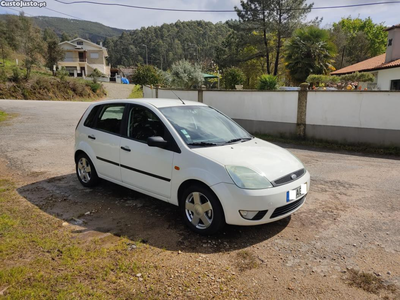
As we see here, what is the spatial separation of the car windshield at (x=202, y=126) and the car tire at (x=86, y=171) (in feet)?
5.96

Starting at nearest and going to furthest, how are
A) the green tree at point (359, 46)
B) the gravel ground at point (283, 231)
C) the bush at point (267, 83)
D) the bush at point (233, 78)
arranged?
the gravel ground at point (283, 231) < the bush at point (267, 83) < the bush at point (233, 78) < the green tree at point (359, 46)

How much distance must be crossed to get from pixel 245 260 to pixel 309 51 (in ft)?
73.9

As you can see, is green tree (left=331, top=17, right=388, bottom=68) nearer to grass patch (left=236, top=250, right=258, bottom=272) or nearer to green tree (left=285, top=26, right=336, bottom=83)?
green tree (left=285, top=26, right=336, bottom=83)

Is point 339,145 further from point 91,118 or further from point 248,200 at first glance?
point 91,118

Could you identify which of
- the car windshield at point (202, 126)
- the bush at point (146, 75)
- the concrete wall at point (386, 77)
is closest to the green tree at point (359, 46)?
the bush at point (146, 75)

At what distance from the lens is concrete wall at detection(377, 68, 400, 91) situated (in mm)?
17656

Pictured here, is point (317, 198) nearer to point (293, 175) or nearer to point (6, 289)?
point (293, 175)

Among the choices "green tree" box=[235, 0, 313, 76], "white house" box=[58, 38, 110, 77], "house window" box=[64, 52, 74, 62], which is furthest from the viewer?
"house window" box=[64, 52, 74, 62]

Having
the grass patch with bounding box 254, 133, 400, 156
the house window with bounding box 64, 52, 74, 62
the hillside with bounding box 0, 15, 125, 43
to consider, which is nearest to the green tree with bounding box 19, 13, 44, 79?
the house window with bounding box 64, 52, 74, 62

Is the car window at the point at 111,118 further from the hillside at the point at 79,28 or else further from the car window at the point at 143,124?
the hillside at the point at 79,28

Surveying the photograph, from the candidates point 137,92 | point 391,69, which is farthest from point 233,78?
point 137,92

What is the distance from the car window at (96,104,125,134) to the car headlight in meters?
2.07

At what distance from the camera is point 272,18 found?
33594 millimetres

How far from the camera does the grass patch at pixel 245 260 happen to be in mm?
3026
